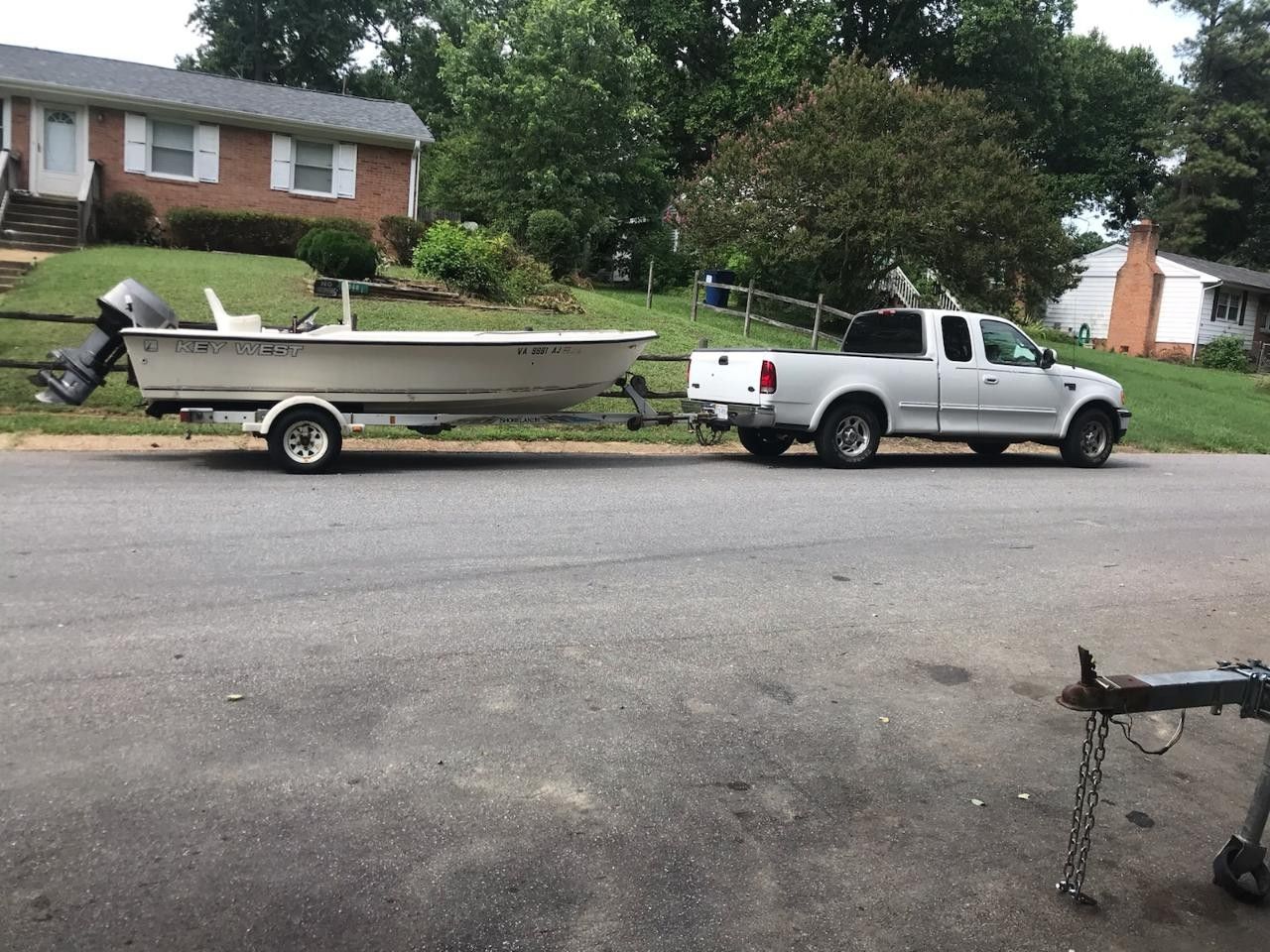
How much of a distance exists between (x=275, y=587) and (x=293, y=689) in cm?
166

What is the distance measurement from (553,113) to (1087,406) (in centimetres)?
1981

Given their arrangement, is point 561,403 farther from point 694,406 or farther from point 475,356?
point 694,406

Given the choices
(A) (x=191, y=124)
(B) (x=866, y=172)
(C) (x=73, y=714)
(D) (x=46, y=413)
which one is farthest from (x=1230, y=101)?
(C) (x=73, y=714)

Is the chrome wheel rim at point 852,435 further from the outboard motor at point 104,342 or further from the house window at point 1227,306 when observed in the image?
the house window at point 1227,306

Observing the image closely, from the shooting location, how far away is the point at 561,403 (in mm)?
11422

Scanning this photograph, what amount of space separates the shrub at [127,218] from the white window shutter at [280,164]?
3.11 meters

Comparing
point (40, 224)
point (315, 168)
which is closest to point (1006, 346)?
point (315, 168)

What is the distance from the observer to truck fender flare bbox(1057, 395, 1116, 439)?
13445 millimetres

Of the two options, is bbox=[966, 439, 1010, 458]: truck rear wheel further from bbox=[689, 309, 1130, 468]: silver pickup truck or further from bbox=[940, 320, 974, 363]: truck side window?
bbox=[940, 320, 974, 363]: truck side window

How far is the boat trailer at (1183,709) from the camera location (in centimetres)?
289

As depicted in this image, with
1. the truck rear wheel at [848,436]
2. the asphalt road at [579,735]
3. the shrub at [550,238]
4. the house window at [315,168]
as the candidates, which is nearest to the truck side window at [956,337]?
the truck rear wheel at [848,436]

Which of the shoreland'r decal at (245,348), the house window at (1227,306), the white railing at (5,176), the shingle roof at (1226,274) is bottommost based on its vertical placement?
the shoreland'r decal at (245,348)

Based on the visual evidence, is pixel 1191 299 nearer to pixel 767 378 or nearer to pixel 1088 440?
pixel 1088 440

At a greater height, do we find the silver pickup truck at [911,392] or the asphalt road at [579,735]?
the silver pickup truck at [911,392]
